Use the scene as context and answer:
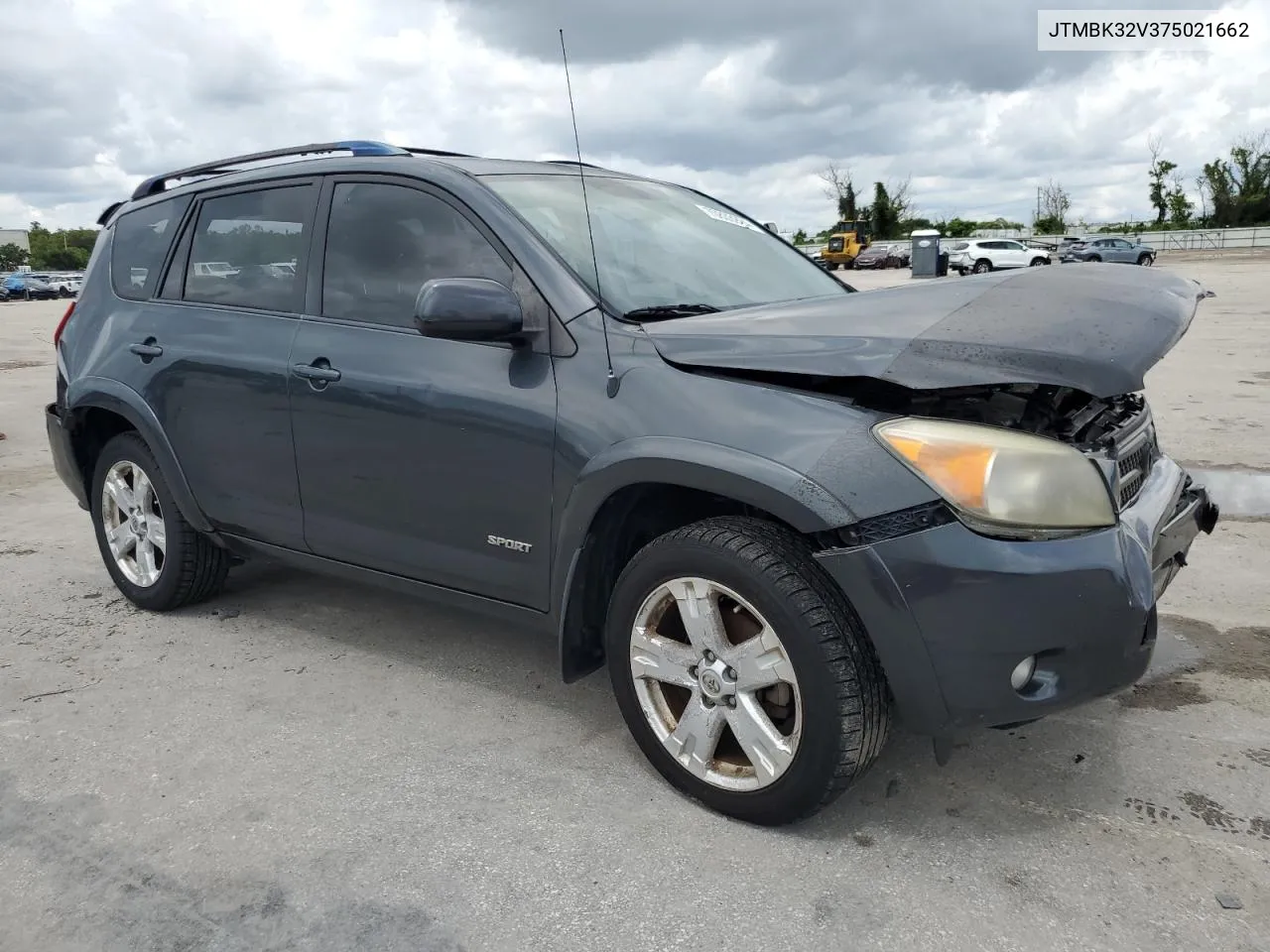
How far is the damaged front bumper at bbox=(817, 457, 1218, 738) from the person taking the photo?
2258 millimetres

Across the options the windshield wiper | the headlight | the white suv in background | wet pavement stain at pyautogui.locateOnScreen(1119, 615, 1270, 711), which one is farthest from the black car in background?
the headlight

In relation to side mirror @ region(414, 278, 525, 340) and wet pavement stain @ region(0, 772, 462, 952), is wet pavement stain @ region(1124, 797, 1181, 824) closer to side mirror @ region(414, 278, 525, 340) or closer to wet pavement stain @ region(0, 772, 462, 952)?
wet pavement stain @ region(0, 772, 462, 952)

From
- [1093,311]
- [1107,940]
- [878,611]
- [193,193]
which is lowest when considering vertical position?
[1107,940]

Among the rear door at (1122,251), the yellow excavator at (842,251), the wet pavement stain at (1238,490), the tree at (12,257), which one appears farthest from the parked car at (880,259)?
the tree at (12,257)

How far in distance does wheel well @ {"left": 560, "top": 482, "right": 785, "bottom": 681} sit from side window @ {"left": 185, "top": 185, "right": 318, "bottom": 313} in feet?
4.98

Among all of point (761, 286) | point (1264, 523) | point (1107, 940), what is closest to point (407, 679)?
point (761, 286)

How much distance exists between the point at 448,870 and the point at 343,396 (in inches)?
61.0

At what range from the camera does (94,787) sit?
2.96 m

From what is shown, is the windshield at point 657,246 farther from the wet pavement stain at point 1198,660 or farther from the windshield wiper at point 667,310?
the wet pavement stain at point 1198,660

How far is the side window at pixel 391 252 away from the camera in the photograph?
10.5 ft

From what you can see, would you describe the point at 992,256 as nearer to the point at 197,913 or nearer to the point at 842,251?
the point at 842,251

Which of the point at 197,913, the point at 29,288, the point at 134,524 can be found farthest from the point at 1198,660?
the point at 29,288

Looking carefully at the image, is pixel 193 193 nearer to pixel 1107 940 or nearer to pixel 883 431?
pixel 883 431

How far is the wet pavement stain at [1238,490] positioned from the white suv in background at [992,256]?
34054 mm
